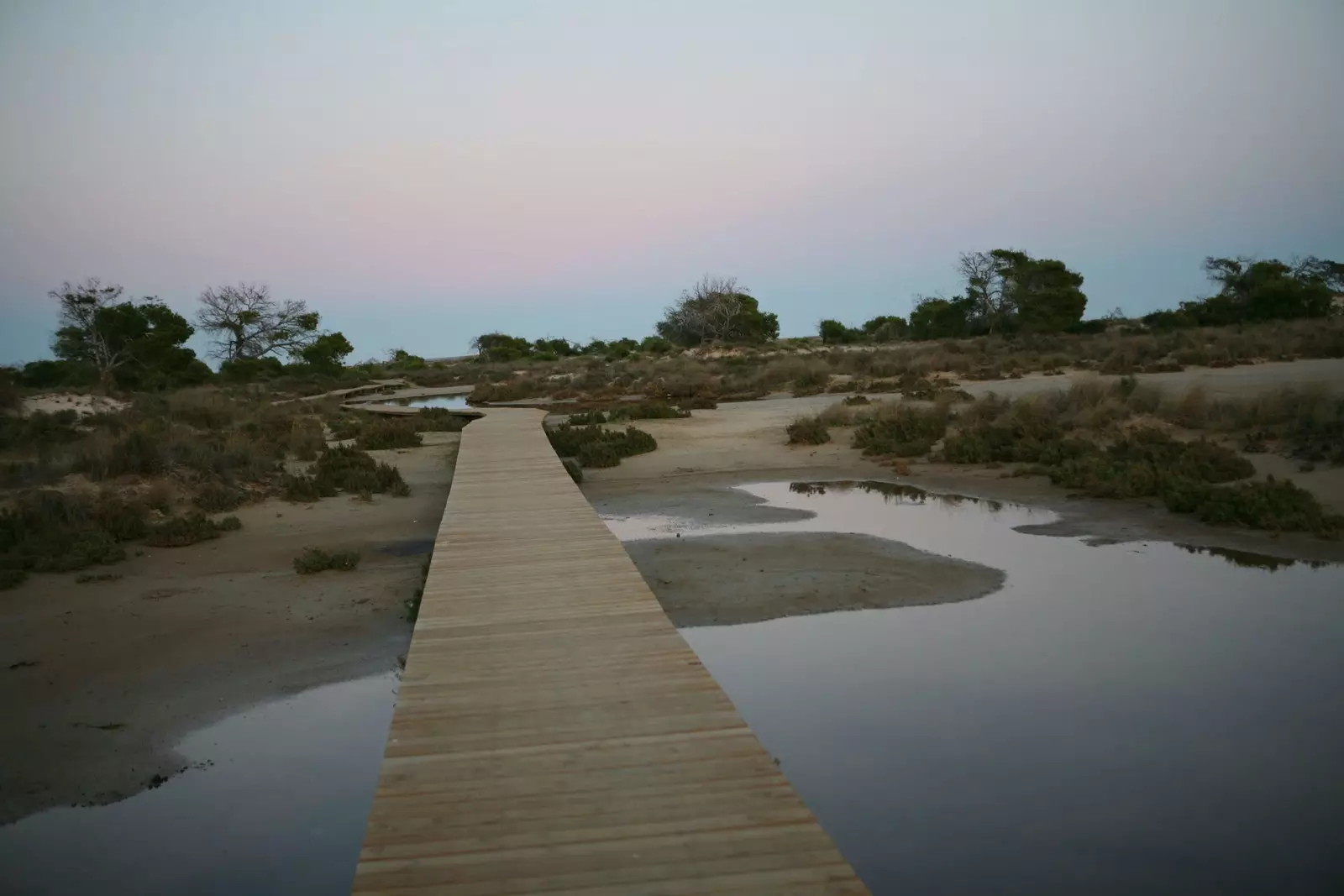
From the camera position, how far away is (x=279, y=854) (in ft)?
15.4

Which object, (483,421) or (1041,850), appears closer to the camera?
(1041,850)

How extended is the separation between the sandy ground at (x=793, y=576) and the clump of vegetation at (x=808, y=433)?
722 centimetres

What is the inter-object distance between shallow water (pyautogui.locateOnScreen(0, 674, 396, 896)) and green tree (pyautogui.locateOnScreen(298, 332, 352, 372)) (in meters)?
51.6

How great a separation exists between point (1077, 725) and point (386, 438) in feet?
56.8

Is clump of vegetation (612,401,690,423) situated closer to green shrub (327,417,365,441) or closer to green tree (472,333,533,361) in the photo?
green shrub (327,417,365,441)

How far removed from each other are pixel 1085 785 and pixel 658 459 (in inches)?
511

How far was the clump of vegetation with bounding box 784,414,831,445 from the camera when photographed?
18.2 m

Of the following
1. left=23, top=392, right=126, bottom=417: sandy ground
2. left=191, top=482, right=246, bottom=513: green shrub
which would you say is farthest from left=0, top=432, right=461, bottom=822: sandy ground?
left=23, top=392, right=126, bottom=417: sandy ground

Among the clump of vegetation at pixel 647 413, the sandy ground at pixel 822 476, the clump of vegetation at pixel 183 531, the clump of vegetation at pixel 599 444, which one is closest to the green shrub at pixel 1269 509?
the sandy ground at pixel 822 476

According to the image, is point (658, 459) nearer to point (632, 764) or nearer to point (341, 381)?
point (632, 764)

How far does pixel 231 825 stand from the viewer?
4.99 metres

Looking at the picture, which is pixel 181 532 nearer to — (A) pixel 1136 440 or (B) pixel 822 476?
(B) pixel 822 476

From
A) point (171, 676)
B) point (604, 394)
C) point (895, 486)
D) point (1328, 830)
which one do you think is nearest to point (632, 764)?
point (1328, 830)

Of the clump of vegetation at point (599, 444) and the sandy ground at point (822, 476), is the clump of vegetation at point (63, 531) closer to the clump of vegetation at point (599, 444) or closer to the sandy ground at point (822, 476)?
the sandy ground at point (822, 476)
